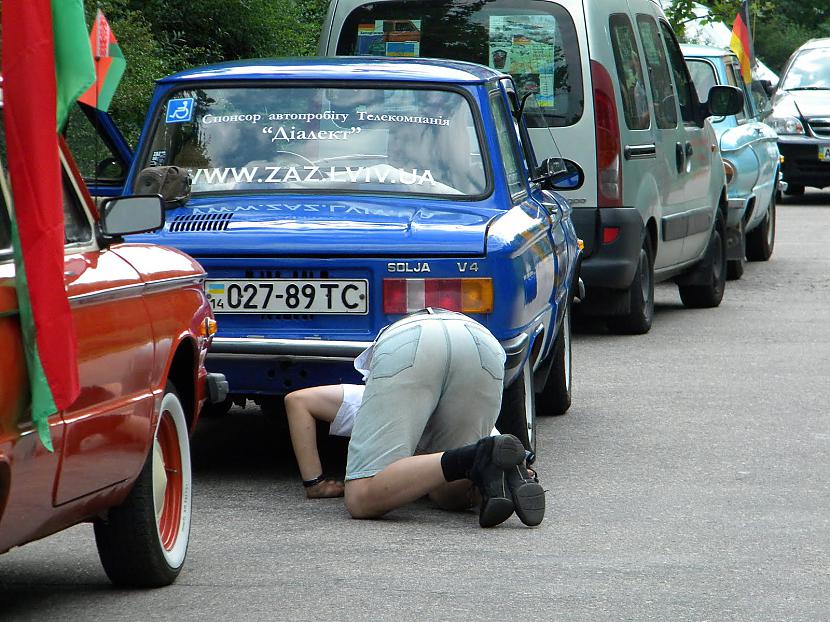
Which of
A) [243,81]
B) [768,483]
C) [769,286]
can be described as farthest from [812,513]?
[769,286]

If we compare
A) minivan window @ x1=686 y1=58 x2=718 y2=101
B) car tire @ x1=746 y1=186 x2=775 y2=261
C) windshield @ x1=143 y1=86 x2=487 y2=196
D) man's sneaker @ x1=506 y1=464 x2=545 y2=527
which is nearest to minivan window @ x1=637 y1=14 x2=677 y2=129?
minivan window @ x1=686 y1=58 x2=718 y2=101

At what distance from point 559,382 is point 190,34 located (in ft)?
41.2

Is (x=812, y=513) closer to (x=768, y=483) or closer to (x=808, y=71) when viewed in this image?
(x=768, y=483)

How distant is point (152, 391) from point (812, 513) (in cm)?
273

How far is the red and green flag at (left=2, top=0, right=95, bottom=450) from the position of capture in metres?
3.87

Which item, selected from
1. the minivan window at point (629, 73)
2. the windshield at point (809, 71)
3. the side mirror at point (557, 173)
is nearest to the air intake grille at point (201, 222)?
the side mirror at point (557, 173)

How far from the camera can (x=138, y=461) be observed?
4.98 meters

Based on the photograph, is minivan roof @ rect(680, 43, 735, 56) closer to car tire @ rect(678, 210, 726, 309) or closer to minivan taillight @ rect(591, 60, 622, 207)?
car tire @ rect(678, 210, 726, 309)

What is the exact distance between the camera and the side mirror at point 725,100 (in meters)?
12.8

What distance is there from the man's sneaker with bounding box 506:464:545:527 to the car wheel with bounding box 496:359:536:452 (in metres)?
0.96

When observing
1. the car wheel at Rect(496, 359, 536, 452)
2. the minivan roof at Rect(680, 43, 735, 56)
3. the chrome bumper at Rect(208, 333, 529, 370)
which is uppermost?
the chrome bumper at Rect(208, 333, 529, 370)

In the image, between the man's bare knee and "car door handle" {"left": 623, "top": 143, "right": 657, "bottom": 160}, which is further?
"car door handle" {"left": 623, "top": 143, "right": 657, "bottom": 160}

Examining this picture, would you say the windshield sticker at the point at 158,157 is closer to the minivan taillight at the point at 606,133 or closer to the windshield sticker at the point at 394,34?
the windshield sticker at the point at 394,34

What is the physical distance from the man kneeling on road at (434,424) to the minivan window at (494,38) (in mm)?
4814
